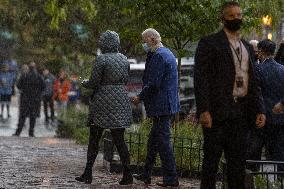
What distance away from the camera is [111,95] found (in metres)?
10.8

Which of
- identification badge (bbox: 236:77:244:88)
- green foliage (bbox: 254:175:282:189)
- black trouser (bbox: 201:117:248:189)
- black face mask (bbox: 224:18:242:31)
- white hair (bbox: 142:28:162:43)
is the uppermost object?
white hair (bbox: 142:28:162:43)

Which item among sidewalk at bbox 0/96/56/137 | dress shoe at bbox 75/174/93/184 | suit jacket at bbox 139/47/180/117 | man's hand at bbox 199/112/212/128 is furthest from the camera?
sidewalk at bbox 0/96/56/137

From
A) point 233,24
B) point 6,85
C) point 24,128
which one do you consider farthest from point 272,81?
point 6,85

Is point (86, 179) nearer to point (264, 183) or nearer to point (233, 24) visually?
point (264, 183)

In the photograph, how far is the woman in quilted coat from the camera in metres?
10.8

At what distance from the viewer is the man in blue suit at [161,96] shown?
10.6 metres

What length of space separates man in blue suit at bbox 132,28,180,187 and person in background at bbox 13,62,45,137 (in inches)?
500

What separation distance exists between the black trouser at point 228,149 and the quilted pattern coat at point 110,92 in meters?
3.25

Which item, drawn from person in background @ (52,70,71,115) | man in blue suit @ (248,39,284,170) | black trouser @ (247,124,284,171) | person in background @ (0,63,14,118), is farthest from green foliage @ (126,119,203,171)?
person in background @ (52,70,71,115)

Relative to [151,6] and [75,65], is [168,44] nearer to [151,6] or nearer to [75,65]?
[151,6]

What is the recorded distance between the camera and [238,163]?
7668mm

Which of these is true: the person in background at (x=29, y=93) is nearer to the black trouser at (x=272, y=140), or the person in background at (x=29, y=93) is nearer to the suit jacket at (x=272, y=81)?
the black trouser at (x=272, y=140)

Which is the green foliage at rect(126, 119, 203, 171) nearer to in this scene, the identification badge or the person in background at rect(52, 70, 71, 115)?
the identification badge

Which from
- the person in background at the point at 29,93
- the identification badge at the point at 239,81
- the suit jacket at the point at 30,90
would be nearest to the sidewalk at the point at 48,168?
the identification badge at the point at 239,81
